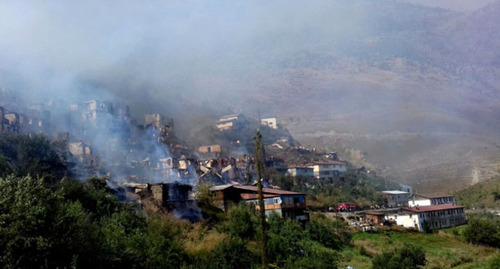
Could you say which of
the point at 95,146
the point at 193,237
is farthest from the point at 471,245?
the point at 95,146

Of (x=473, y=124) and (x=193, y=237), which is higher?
(x=473, y=124)

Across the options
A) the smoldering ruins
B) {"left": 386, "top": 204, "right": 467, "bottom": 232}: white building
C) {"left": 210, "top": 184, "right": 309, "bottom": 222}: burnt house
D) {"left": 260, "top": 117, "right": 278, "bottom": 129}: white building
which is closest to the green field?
{"left": 386, "top": 204, "right": 467, "bottom": 232}: white building

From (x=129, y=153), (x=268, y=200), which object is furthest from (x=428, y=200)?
(x=129, y=153)

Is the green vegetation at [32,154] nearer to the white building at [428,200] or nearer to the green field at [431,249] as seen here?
the green field at [431,249]

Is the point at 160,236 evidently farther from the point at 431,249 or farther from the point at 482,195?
the point at 482,195

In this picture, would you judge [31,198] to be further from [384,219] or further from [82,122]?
[82,122]

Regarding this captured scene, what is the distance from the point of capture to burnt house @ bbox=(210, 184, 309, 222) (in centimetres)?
3600

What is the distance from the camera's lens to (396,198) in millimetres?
58406

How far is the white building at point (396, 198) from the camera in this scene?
56906 mm

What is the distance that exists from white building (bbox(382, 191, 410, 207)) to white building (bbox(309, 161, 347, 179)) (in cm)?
995

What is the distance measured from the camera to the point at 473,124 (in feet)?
402

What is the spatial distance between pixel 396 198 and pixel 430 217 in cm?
1303

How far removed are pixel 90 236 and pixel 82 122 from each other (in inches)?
2314

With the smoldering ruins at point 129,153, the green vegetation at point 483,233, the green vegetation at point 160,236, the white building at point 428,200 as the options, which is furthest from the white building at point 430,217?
the smoldering ruins at point 129,153
